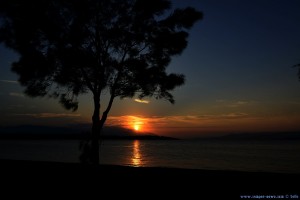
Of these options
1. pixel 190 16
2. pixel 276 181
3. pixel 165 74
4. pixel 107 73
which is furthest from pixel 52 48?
pixel 276 181

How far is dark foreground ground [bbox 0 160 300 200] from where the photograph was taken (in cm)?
1080

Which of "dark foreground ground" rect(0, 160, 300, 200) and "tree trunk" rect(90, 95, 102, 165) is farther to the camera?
"tree trunk" rect(90, 95, 102, 165)

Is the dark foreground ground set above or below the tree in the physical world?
below

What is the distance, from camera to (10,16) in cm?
1831

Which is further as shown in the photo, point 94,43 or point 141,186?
point 94,43

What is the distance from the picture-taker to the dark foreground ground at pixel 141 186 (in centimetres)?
1080

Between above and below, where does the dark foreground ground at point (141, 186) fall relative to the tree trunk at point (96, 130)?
below

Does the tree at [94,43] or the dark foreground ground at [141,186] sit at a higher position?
the tree at [94,43]

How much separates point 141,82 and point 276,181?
9.89 m

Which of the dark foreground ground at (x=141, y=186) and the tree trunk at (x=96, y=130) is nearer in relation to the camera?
the dark foreground ground at (x=141, y=186)

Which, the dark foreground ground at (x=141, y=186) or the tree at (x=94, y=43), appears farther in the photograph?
the tree at (x=94, y=43)

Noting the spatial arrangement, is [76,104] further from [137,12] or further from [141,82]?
[137,12]

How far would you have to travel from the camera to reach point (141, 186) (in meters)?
12.4

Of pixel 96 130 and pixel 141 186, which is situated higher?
pixel 96 130
